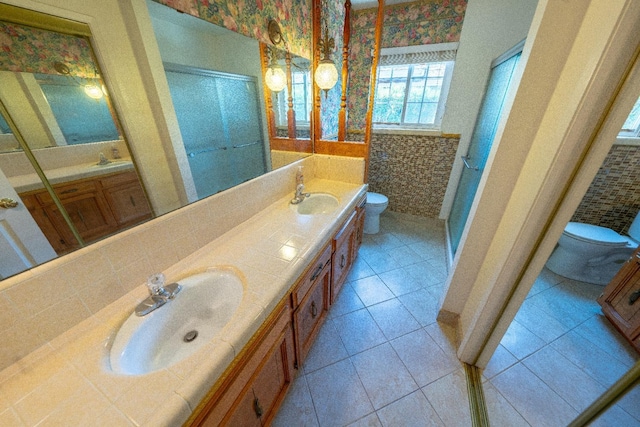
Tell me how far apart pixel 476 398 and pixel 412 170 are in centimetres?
208

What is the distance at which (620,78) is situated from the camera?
2.02ft

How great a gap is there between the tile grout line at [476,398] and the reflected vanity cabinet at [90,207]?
67.4 inches

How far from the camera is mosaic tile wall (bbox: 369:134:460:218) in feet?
7.82

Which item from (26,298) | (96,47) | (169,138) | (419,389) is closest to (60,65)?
(96,47)

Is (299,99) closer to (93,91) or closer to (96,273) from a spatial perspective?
(93,91)

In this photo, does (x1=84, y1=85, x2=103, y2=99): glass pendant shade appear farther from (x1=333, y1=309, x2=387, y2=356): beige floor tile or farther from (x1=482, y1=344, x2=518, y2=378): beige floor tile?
(x1=482, y1=344, x2=518, y2=378): beige floor tile

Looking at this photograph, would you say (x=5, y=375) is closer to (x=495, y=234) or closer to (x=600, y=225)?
(x=495, y=234)

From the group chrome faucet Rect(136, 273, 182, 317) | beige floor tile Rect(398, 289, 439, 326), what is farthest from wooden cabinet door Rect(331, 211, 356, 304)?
chrome faucet Rect(136, 273, 182, 317)

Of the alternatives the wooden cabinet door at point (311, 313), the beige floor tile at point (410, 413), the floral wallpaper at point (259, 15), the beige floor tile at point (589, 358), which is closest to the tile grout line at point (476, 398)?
the beige floor tile at point (410, 413)

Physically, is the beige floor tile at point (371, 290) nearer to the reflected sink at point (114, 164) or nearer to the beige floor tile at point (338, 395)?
the beige floor tile at point (338, 395)

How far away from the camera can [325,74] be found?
158cm

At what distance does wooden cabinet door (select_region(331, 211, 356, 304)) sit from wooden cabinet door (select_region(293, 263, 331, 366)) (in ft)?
0.33

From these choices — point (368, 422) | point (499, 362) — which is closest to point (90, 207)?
point (368, 422)

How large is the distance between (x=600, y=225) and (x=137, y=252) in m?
3.14
